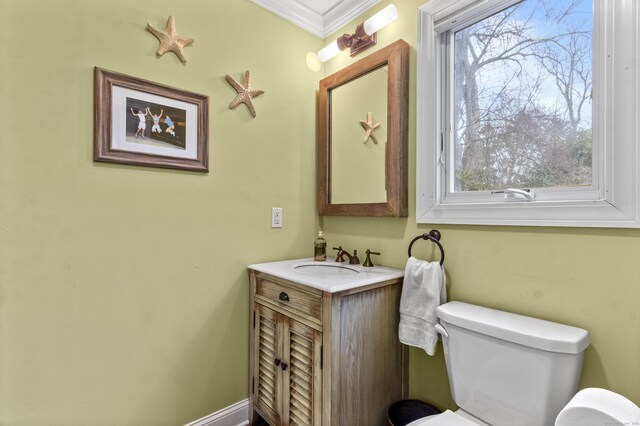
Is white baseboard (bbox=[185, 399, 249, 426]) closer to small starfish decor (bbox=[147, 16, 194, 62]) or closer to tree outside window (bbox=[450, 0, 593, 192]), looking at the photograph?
tree outside window (bbox=[450, 0, 593, 192])

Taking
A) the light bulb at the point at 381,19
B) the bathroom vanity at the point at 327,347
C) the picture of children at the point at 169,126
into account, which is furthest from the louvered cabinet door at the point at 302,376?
the light bulb at the point at 381,19

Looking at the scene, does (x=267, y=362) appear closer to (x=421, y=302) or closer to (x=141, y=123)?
(x=421, y=302)

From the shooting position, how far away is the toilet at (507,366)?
953 mm

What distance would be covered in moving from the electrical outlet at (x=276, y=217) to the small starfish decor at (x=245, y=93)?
0.53 metres

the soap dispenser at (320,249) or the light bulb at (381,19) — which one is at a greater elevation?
the light bulb at (381,19)

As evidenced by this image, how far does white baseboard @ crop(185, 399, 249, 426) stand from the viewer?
1570 millimetres

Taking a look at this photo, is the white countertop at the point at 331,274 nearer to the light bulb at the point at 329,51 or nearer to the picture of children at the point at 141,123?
the picture of children at the point at 141,123

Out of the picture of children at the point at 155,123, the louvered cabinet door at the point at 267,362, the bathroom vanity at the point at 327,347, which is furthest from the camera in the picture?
the louvered cabinet door at the point at 267,362

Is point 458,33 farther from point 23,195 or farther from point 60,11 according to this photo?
point 23,195

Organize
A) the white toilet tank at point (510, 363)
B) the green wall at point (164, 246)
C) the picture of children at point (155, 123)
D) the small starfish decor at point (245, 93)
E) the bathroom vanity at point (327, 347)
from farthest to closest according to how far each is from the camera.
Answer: the small starfish decor at point (245, 93) < the picture of children at point (155, 123) < the bathroom vanity at point (327, 347) < the green wall at point (164, 246) < the white toilet tank at point (510, 363)

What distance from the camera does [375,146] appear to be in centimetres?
171

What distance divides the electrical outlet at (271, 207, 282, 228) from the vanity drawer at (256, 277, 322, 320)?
340 mm

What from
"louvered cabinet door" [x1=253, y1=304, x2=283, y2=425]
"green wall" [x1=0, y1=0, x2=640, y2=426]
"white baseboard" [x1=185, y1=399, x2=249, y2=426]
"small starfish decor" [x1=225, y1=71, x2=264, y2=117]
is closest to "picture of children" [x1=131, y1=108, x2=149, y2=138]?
"green wall" [x1=0, y1=0, x2=640, y2=426]

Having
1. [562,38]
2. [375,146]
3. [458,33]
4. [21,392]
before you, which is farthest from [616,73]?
[21,392]
